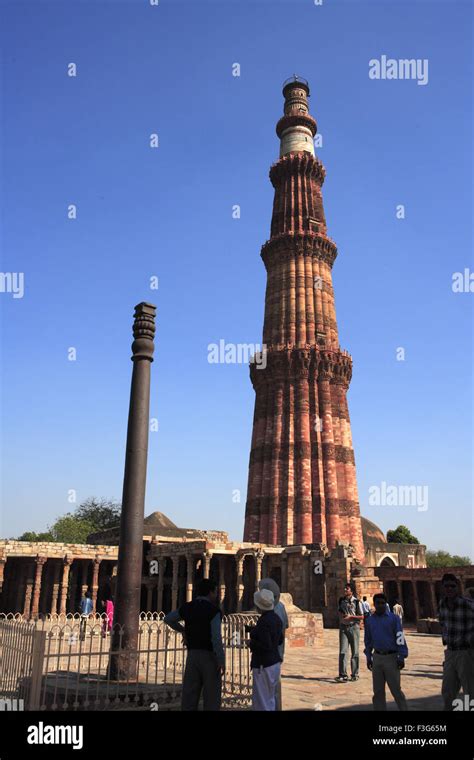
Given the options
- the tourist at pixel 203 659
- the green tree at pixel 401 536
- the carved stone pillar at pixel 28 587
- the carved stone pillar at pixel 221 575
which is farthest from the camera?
the green tree at pixel 401 536

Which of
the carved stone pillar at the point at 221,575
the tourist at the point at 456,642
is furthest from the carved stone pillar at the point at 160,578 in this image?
the tourist at the point at 456,642

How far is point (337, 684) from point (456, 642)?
4210 millimetres

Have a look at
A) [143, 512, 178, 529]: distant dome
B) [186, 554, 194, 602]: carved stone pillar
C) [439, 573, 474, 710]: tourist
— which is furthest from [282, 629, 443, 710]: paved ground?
[143, 512, 178, 529]: distant dome

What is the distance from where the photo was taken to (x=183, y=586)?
30641 millimetres

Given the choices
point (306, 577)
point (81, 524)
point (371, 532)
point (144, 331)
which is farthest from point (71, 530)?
point (144, 331)

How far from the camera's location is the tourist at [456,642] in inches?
244

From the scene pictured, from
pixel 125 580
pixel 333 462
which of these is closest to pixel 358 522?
pixel 333 462

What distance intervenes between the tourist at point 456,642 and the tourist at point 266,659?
195cm

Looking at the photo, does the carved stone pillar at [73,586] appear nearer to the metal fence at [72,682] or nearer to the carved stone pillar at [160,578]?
the carved stone pillar at [160,578]

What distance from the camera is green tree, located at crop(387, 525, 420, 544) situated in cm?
6500

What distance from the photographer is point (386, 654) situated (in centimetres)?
661
